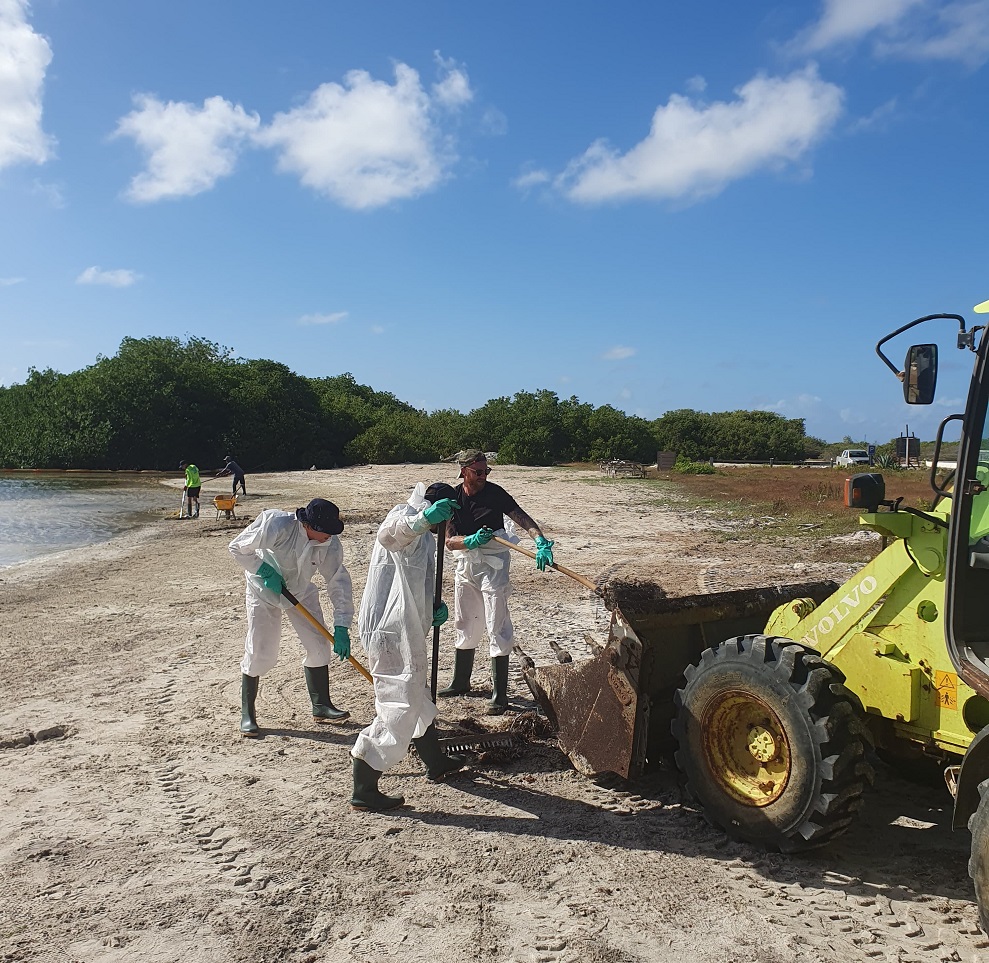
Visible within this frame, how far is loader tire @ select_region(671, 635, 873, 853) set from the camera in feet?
11.3

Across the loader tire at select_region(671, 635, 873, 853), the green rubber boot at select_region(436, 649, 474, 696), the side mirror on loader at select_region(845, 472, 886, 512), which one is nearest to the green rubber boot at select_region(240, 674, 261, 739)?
the green rubber boot at select_region(436, 649, 474, 696)

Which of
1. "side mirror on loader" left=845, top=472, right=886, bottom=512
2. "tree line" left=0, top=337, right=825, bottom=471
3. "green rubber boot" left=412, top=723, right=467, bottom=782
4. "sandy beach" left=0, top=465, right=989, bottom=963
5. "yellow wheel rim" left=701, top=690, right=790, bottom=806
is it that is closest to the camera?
"sandy beach" left=0, top=465, right=989, bottom=963

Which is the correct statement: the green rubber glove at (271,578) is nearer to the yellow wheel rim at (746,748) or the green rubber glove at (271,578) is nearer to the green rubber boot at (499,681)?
the green rubber boot at (499,681)

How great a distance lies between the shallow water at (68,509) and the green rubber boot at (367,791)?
13158mm

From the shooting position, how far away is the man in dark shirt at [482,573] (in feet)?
19.8

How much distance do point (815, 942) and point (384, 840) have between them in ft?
6.71

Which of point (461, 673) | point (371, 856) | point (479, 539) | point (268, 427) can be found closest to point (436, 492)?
point (479, 539)

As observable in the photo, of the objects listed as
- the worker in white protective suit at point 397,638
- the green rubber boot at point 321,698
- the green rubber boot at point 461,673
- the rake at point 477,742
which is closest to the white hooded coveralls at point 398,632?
the worker in white protective suit at point 397,638

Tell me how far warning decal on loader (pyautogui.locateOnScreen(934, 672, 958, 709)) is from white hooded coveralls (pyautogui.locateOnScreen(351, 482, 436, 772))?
2.48 meters

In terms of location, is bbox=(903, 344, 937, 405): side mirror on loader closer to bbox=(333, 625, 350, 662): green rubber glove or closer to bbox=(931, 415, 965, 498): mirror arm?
bbox=(931, 415, 965, 498): mirror arm

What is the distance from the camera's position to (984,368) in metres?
3.17

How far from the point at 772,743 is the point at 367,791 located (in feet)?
7.01

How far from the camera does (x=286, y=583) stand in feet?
19.2

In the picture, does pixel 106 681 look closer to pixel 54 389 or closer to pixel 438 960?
pixel 438 960
